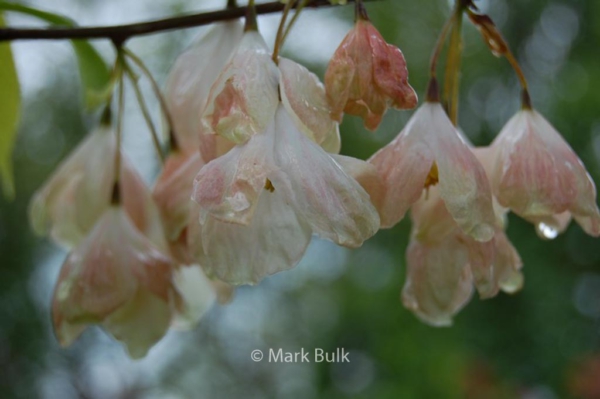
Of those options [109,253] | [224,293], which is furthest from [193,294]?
[109,253]

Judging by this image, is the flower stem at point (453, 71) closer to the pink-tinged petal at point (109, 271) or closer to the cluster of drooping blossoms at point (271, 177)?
the cluster of drooping blossoms at point (271, 177)

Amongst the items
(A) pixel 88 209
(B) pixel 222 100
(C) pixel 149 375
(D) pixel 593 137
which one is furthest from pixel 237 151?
(C) pixel 149 375

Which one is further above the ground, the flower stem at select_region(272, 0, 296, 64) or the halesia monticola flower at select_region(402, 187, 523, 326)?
the flower stem at select_region(272, 0, 296, 64)

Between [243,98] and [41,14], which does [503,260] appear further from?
[41,14]

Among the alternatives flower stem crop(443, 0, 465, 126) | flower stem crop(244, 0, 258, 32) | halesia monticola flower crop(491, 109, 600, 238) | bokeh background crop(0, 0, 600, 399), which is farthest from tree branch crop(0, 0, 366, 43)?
bokeh background crop(0, 0, 600, 399)

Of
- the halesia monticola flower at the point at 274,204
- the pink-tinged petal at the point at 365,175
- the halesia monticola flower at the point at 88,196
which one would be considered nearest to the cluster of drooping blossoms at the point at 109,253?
the halesia monticola flower at the point at 88,196

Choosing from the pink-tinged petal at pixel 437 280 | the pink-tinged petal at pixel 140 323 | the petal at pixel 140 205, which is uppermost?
the pink-tinged petal at pixel 437 280

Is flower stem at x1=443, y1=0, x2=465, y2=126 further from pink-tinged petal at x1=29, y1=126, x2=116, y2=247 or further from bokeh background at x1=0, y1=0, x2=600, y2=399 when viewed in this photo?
bokeh background at x1=0, y1=0, x2=600, y2=399
